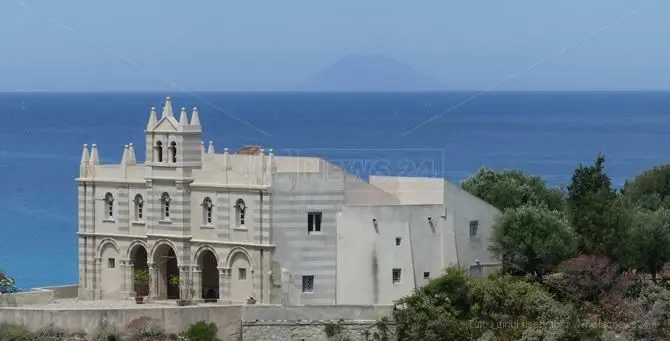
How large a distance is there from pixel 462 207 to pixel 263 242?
24.5ft

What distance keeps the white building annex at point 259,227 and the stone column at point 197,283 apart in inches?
1.3

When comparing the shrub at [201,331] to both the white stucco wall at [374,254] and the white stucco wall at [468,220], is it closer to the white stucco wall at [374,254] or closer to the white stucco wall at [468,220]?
the white stucco wall at [374,254]

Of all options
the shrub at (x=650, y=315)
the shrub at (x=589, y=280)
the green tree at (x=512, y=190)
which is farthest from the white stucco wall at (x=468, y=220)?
the shrub at (x=650, y=315)

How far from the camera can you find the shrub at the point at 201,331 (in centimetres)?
5497

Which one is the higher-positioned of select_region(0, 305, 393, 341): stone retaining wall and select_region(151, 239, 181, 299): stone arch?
select_region(151, 239, 181, 299): stone arch

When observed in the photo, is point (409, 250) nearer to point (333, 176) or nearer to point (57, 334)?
point (333, 176)

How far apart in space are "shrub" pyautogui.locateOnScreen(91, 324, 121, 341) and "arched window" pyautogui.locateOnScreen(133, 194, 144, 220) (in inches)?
252

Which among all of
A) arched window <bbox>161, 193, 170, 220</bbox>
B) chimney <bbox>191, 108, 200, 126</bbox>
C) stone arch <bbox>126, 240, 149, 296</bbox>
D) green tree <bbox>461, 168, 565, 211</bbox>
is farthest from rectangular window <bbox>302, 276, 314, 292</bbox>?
green tree <bbox>461, 168, 565, 211</bbox>

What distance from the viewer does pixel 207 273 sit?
60.3m

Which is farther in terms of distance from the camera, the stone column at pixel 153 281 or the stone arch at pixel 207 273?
the stone column at pixel 153 281

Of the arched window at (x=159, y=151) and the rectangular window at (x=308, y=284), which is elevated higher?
the arched window at (x=159, y=151)

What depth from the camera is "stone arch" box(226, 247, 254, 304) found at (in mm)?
57594

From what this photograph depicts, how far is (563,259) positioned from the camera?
60250 mm

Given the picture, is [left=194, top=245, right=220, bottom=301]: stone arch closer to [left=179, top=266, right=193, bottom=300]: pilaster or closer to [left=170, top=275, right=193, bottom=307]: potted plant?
[left=179, top=266, right=193, bottom=300]: pilaster
